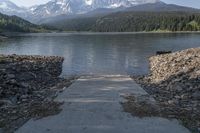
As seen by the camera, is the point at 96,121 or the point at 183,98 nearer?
the point at 96,121

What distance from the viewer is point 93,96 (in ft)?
64.0

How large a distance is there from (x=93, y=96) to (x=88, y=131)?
270 inches

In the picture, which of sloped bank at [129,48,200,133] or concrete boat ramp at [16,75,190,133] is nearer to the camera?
concrete boat ramp at [16,75,190,133]

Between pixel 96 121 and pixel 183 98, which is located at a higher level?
pixel 96 121

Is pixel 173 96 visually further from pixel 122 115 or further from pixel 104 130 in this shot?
pixel 104 130

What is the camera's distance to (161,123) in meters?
13.6

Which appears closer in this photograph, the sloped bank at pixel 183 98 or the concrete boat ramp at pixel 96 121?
the concrete boat ramp at pixel 96 121

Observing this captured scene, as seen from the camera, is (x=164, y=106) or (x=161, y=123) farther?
(x=164, y=106)

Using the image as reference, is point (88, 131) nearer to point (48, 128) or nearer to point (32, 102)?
point (48, 128)

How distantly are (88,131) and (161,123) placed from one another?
2.70m

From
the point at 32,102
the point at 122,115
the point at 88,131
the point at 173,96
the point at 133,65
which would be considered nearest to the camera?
the point at 88,131

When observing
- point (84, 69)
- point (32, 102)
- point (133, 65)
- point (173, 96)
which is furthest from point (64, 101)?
point (133, 65)

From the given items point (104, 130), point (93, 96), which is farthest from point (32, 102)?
point (104, 130)

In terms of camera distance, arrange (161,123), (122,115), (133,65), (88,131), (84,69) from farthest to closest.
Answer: (133,65) → (84,69) → (122,115) → (161,123) → (88,131)
